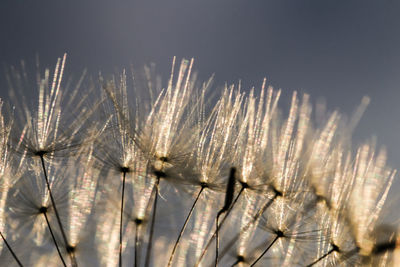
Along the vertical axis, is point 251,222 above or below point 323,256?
above

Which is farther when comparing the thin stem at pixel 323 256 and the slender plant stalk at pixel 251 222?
the slender plant stalk at pixel 251 222

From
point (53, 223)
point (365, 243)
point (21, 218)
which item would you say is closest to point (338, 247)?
point (365, 243)

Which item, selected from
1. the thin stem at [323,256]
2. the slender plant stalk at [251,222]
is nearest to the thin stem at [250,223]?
the slender plant stalk at [251,222]

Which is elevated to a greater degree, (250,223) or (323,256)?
(250,223)

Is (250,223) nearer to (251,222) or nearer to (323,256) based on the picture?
(251,222)

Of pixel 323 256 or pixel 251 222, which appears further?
pixel 251 222

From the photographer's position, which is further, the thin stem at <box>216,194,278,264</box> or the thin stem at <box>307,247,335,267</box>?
the thin stem at <box>216,194,278,264</box>

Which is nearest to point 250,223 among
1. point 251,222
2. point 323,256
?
point 251,222

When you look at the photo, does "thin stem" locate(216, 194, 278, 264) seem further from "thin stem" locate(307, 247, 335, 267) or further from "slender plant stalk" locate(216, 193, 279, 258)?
"thin stem" locate(307, 247, 335, 267)

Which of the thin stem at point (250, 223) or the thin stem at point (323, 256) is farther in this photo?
the thin stem at point (250, 223)

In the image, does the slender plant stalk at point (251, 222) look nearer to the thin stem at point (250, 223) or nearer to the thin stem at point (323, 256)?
the thin stem at point (250, 223)

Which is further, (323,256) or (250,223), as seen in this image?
(250,223)

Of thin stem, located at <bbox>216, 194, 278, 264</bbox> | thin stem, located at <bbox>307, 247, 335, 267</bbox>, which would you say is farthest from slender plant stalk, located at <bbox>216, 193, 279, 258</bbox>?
thin stem, located at <bbox>307, 247, 335, 267</bbox>

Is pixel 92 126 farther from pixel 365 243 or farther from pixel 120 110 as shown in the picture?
pixel 365 243
